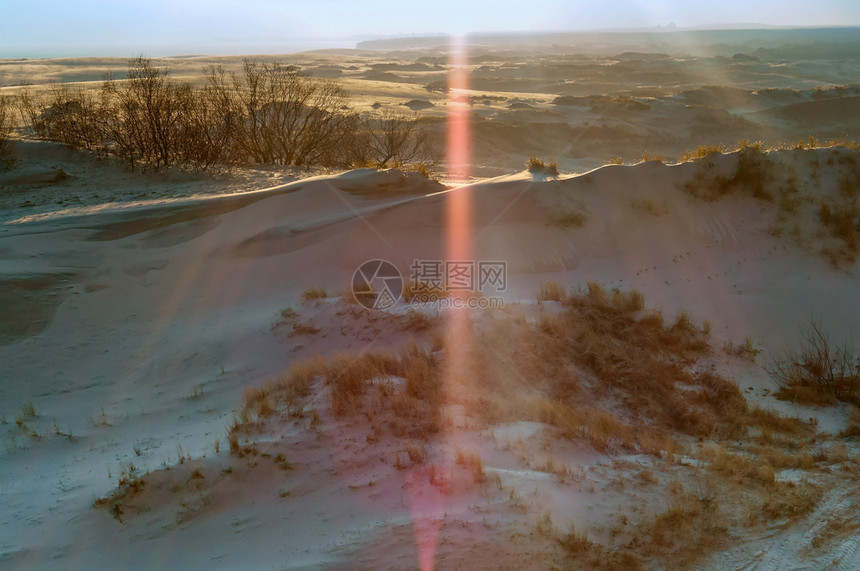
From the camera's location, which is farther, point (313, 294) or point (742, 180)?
point (742, 180)

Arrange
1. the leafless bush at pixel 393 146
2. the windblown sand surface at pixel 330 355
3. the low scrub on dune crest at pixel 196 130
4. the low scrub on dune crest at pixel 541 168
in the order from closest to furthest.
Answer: the windblown sand surface at pixel 330 355 < the low scrub on dune crest at pixel 541 168 < the low scrub on dune crest at pixel 196 130 < the leafless bush at pixel 393 146

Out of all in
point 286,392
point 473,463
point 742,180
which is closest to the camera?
point 473,463

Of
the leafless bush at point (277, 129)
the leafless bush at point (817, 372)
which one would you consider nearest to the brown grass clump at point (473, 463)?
the leafless bush at point (817, 372)

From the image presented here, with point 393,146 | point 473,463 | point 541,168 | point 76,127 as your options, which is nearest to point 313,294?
point 473,463

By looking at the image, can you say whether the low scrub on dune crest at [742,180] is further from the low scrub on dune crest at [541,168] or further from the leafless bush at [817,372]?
the leafless bush at [817,372]

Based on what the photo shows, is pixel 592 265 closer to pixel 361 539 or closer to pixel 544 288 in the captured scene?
pixel 544 288

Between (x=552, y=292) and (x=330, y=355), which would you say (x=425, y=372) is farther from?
(x=552, y=292)

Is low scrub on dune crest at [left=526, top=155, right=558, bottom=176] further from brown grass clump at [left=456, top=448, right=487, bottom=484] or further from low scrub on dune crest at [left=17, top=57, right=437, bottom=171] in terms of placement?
brown grass clump at [left=456, top=448, right=487, bottom=484]

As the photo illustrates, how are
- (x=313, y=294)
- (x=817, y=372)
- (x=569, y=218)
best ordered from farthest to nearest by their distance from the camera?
(x=569, y=218), (x=313, y=294), (x=817, y=372)

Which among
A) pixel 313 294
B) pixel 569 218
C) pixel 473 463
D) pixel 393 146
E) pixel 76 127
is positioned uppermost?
pixel 76 127
